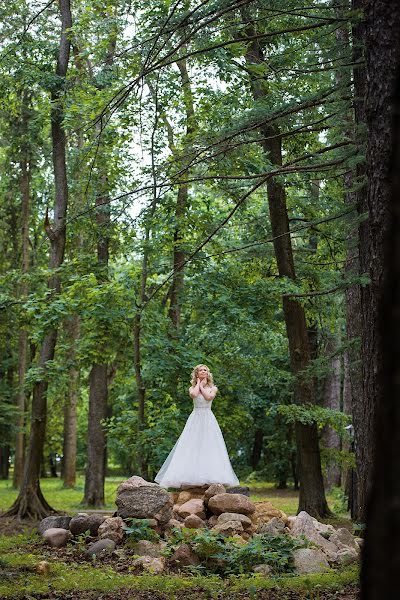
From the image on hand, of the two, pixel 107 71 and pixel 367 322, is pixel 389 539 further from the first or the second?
pixel 107 71

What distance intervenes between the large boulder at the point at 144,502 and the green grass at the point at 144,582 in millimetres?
2228

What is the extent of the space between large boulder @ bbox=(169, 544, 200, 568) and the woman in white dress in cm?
380

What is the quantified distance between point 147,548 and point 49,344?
7.56m

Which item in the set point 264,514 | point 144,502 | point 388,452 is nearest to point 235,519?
point 264,514

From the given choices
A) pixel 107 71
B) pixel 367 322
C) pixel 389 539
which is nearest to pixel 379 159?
pixel 367 322

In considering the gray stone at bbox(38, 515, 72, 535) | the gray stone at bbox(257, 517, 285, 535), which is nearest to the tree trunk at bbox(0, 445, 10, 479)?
the gray stone at bbox(38, 515, 72, 535)

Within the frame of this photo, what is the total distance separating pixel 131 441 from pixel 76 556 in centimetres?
655

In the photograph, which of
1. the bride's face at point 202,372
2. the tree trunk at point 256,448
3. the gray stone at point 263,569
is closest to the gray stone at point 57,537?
the gray stone at point 263,569

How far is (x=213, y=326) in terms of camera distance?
720 inches

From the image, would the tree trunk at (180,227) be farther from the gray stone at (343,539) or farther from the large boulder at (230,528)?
the gray stone at (343,539)

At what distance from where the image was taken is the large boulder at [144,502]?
11.9 m

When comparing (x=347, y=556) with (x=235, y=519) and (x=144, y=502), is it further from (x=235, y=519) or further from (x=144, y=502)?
(x=144, y=502)

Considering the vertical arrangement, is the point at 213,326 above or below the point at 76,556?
above

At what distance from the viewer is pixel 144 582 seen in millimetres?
8547
